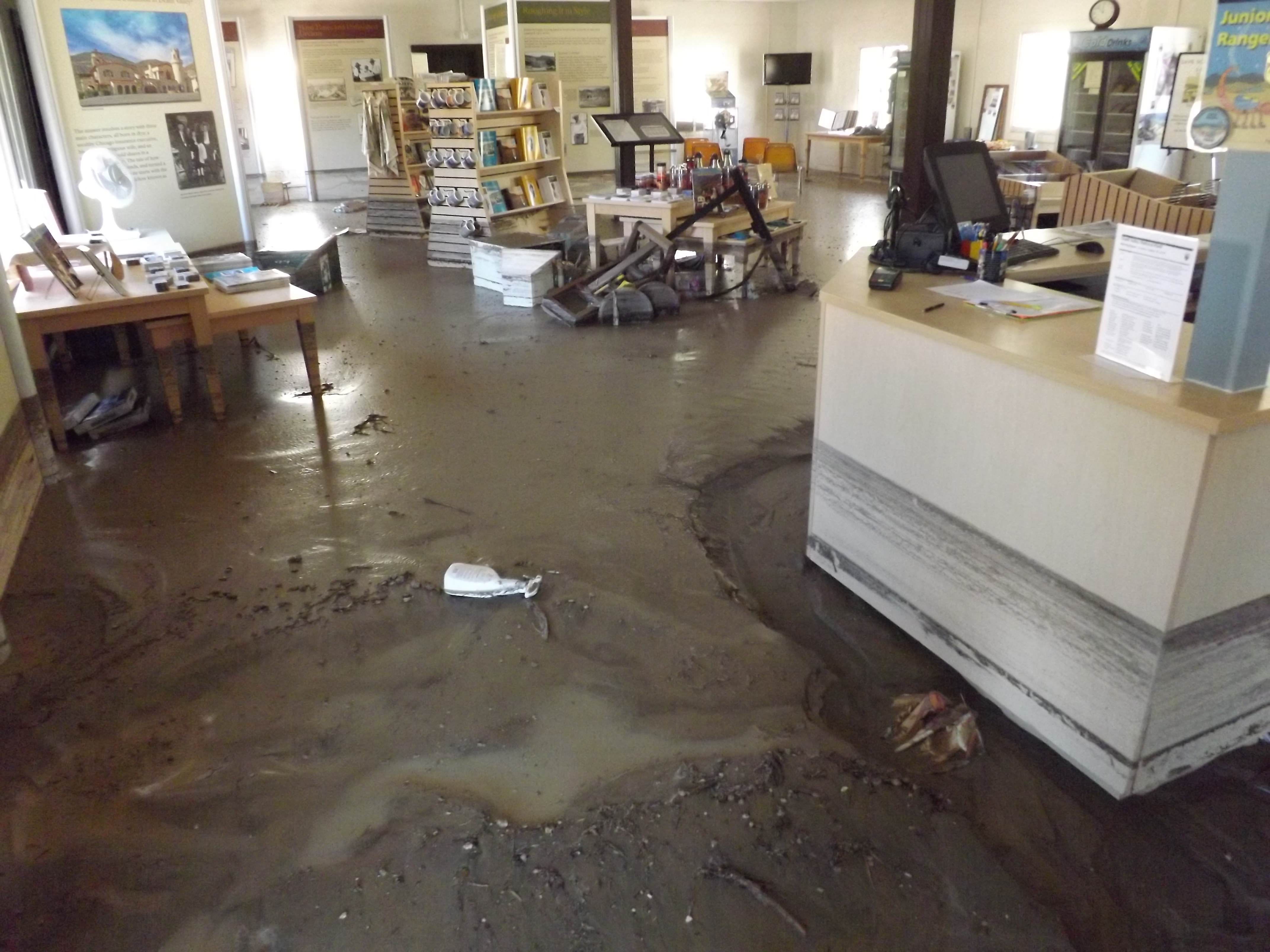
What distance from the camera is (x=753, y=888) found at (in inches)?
83.1

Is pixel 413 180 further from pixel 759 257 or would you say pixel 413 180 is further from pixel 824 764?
pixel 824 764

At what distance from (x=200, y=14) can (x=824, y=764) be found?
8.42 meters

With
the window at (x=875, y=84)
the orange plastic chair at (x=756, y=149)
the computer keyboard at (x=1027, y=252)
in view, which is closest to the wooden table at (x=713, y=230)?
the computer keyboard at (x=1027, y=252)

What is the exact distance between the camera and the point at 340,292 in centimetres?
825

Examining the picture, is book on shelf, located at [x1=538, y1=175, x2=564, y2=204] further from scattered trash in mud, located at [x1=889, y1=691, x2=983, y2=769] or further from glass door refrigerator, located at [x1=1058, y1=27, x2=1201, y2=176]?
scattered trash in mud, located at [x1=889, y1=691, x2=983, y2=769]

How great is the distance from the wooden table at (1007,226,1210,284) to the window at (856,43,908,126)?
482 inches

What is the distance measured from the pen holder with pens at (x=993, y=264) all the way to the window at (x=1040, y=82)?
400 inches

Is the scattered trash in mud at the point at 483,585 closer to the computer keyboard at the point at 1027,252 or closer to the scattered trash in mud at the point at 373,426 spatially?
the scattered trash in mud at the point at 373,426

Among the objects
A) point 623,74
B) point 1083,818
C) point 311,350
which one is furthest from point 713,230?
point 1083,818

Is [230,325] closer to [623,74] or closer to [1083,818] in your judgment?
[1083,818]

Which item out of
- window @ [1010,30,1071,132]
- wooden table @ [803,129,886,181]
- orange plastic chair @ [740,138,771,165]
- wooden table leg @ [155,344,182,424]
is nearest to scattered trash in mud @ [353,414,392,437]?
wooden table leg @ [155,344,182,424]

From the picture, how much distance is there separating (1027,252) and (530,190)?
634 cm

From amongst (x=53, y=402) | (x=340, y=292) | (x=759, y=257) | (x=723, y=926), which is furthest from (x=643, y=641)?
(x=340, y=292)

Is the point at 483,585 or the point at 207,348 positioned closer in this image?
the point at 483,585
